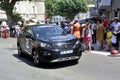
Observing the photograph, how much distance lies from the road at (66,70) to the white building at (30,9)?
2308 inches

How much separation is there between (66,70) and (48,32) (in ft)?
7.75

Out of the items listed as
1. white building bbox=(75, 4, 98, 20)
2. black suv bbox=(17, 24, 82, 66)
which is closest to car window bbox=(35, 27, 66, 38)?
black suv bbox=(17, 24, 82, 66)

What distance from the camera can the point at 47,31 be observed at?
1357 centimetres

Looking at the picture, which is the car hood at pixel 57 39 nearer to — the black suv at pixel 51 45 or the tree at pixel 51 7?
the black suv at pixel 51 45

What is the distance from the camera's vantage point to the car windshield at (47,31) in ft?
43.6

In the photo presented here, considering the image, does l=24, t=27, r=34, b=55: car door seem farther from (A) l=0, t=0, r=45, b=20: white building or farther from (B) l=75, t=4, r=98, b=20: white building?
(A) l=0, t=0, r=45, b=20: white building

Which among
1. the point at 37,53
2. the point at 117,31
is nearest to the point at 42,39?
the point at 37,53

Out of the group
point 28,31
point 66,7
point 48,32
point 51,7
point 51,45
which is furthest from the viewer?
point 66,7

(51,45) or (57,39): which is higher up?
(57,39)

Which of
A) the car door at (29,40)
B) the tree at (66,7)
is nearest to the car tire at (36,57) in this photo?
the car door at (29,40)

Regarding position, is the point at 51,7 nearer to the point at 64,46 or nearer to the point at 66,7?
the point at 66,7

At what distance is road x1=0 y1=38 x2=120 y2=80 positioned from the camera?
1052 cm

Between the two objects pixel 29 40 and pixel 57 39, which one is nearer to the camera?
pixel 57 39

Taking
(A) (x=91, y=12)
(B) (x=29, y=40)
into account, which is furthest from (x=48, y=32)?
(A) (x=91, y=12)
